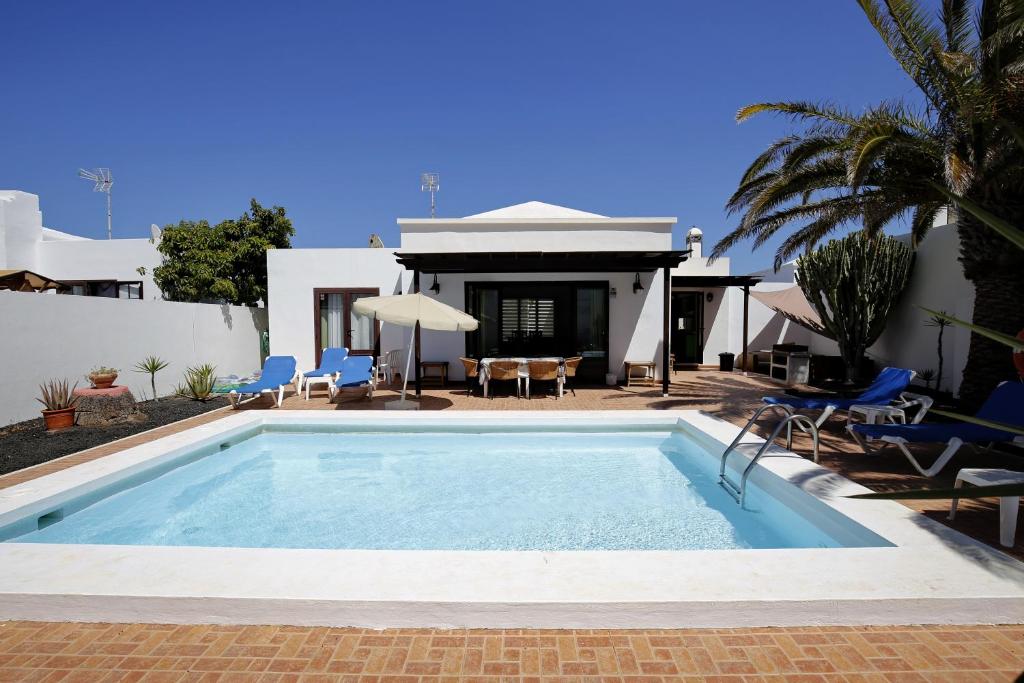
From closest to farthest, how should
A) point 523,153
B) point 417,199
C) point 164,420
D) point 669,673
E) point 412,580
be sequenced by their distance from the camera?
point 669,673, point 412,580, point 164,420, point 523,153, point 417,199

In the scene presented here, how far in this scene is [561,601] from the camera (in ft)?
9.43

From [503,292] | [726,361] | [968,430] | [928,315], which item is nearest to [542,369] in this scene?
[503,292]

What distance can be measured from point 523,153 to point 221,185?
12.3m

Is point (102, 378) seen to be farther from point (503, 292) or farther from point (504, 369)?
point (503, 292)

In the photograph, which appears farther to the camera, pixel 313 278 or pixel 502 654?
pixel 313 278

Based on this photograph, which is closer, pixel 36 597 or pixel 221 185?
pixel 36 597

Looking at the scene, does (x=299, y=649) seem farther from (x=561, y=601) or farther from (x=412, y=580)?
(x=561, y=601)

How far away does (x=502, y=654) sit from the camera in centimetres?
264

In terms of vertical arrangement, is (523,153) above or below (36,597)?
above

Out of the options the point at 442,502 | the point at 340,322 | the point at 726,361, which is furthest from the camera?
the point at 726,361

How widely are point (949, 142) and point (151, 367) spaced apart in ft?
49.9

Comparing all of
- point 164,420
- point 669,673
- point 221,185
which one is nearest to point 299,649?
point 669,673

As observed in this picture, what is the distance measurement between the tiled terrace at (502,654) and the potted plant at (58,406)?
648 cm

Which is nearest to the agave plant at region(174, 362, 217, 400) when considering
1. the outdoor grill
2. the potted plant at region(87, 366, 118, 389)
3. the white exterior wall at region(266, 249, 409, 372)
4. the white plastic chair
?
the potted plant at region(87, 366, 118, 389)
